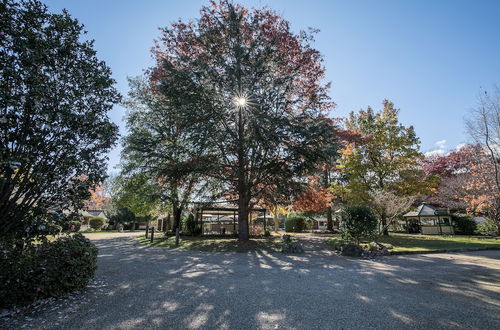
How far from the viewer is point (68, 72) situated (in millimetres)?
5066

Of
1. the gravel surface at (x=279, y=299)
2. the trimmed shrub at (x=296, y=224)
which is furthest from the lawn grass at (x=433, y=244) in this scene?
the trimmed shrub at (x=296, y=224)

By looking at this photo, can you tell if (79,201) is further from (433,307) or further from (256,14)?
(256,14)

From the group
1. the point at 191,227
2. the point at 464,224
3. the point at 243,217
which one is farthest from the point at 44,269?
the point at 464,224

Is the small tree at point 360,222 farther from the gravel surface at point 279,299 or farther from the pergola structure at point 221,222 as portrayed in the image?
the pergola structure at point 221,222

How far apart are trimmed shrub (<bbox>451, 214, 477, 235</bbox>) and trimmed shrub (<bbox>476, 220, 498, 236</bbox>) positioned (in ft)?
3.14

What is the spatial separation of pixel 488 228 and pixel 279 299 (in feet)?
81.8

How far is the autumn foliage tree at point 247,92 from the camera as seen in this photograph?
11430mm

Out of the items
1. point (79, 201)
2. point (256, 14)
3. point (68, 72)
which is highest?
point (256, 14)

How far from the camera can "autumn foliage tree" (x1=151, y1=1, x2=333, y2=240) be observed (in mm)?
11430

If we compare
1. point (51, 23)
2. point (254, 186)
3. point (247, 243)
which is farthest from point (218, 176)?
point (51, 23)

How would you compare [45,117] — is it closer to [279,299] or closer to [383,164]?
[279,299]

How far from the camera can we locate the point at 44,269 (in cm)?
433

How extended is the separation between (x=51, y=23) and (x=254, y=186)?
11203mm

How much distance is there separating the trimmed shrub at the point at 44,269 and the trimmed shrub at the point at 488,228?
27.2 metres
